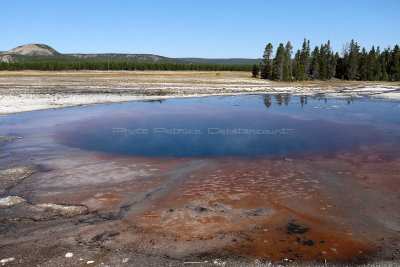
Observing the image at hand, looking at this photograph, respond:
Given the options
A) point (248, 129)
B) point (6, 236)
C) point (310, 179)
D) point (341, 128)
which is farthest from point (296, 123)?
point (6, 236)

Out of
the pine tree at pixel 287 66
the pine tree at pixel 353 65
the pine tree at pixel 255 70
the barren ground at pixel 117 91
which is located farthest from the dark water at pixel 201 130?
the pine tree at pixel 353 65

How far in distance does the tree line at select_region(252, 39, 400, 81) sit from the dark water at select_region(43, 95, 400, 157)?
56.8m

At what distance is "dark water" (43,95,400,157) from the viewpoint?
1283 centimetres

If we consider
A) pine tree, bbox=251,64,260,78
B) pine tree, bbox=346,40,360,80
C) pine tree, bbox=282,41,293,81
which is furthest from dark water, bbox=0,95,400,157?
pine tree, bbox=346,40,360,80

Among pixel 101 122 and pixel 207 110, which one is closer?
pixel 101 122

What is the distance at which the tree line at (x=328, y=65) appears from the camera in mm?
79762

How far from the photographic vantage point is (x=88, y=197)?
25.6ft

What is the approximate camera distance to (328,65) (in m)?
88.4

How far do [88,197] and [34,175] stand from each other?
8.61 ft

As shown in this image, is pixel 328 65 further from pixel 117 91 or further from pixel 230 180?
pixel 230 180

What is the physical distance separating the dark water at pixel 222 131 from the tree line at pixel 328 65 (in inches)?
2238

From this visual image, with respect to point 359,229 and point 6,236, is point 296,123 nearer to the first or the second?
point 359,229

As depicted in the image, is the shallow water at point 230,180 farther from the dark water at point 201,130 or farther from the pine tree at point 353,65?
the pine tree at point 353,65

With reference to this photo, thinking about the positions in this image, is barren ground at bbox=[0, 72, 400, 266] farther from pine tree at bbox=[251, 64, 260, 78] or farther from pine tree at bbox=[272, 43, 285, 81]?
pine tree at bbox=[251, 64, 260, 78]
